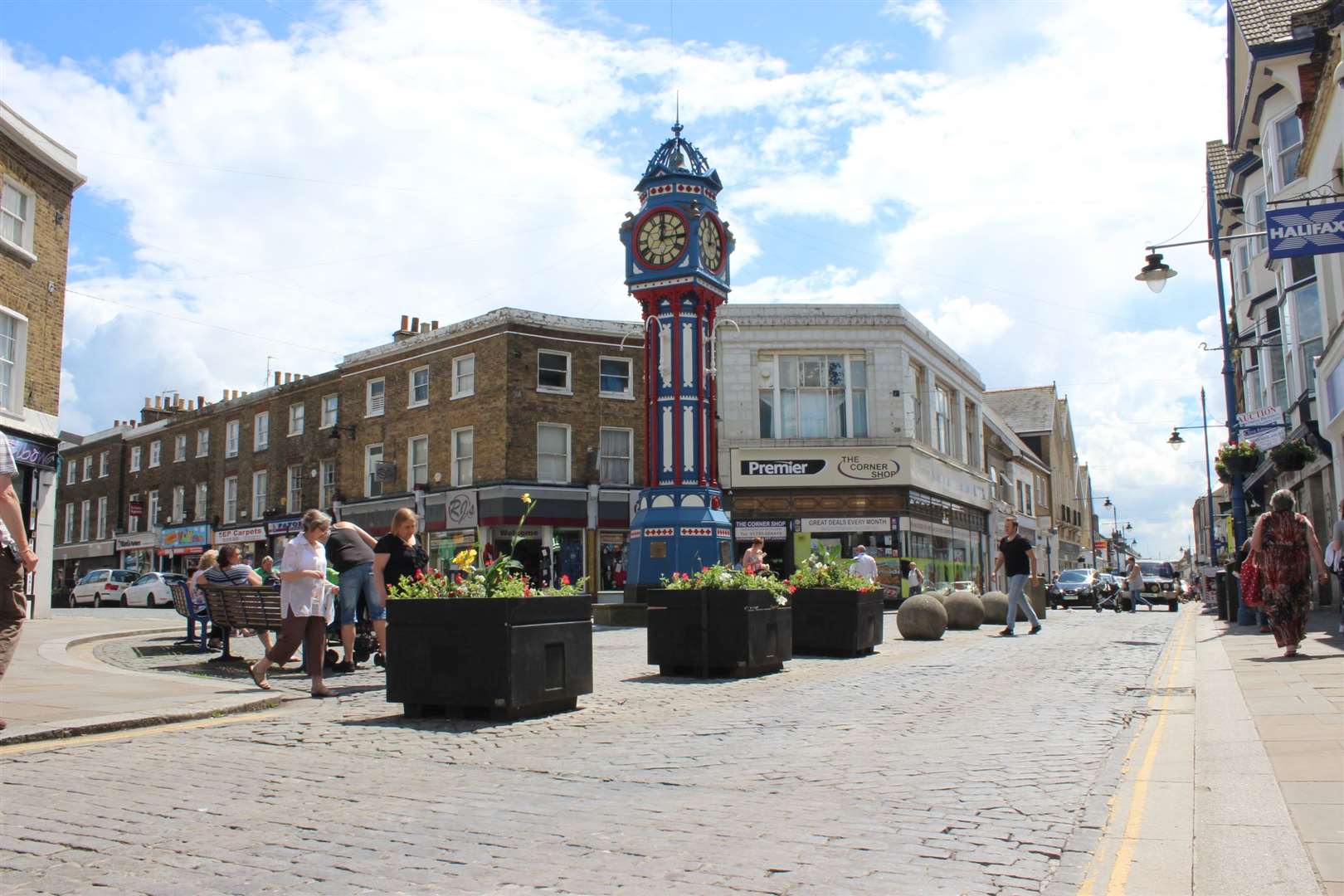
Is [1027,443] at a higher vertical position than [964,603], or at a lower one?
higher

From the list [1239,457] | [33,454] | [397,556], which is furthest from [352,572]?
[1239,457]

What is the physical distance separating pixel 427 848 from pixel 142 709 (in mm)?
4233

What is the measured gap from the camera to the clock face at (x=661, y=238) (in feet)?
72.5

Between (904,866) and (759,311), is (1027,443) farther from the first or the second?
(904,866)

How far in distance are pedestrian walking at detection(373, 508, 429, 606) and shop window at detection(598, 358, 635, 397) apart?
2595 centimetres

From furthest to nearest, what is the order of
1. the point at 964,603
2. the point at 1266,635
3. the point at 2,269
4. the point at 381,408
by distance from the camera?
the point at 381,408 < the point at 2,269 < the point at 964,603 < the point at 1266,635

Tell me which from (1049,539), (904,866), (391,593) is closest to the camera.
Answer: (904,866)

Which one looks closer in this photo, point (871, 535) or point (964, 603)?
point (964, 603)

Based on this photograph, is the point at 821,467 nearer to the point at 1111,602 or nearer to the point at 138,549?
the point at 1111,602

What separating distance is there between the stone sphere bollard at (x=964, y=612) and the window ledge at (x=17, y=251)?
19.0 m

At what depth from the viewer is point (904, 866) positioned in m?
3.81

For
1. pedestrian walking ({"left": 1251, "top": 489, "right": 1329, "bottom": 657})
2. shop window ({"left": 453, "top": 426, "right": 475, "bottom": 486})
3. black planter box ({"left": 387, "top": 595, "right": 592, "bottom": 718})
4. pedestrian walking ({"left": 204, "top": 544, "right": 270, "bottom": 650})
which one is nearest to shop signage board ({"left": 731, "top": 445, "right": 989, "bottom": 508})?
shop window ({"left": 453, "top": 426, "right": 475, "bottom": 486})

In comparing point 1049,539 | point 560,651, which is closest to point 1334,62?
point 560,651

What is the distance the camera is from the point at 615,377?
35938 millimetres
